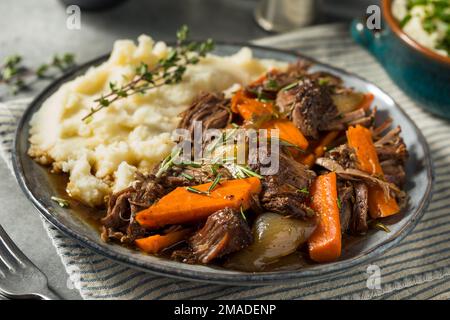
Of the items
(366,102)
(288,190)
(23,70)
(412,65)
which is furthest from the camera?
(23,70)

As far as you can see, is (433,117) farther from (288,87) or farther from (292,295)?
(292,295)

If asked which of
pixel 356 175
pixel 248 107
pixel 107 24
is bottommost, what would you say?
pixel 356 175

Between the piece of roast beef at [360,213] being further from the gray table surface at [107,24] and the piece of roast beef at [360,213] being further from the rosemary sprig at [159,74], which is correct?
the gray table surface at [107,24]

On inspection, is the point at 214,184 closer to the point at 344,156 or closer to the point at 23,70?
the point at 344,156

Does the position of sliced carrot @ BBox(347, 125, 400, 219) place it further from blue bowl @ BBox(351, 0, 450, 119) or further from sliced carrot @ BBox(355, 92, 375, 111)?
blue bowl @ BBox(351, 0, 450, 119)

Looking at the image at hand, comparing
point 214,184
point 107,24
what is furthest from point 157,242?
point 107,24

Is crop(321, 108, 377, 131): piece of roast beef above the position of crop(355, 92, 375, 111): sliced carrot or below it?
below

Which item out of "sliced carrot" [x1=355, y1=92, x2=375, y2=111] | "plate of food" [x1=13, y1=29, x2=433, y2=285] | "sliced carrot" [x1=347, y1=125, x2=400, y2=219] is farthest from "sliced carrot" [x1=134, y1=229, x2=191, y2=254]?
"sliced carrot" [x1=355, y1=92, x2=375, y2=111]
